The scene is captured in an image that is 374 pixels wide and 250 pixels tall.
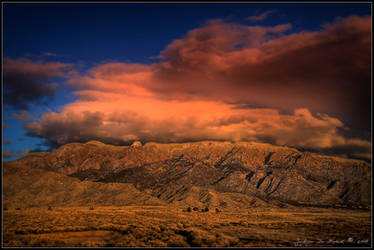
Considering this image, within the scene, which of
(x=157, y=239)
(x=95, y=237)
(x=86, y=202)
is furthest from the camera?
(x=86, y=202)

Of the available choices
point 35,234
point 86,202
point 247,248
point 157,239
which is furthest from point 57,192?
point 247,248

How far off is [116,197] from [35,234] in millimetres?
151166

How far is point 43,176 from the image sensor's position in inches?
7766

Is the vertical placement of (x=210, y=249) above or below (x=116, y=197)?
above

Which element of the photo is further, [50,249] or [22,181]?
[22,181]

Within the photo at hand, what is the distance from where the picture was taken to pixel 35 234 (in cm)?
4822

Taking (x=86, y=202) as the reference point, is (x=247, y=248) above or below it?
above

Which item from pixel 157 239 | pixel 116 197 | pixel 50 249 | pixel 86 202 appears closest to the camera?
pixel 50 249

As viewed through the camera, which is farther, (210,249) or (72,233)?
(72,233)

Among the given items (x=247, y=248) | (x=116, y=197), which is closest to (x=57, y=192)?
(x=116, y=197)

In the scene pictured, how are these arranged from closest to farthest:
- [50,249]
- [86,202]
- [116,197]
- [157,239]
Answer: [50,249] → [157,239] → [86,202] → [116,197]

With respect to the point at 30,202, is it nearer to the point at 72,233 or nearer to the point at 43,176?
the point at 43,176

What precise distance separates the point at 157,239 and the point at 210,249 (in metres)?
10.3

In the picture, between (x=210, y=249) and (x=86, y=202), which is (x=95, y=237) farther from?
(x=86, y=202)
